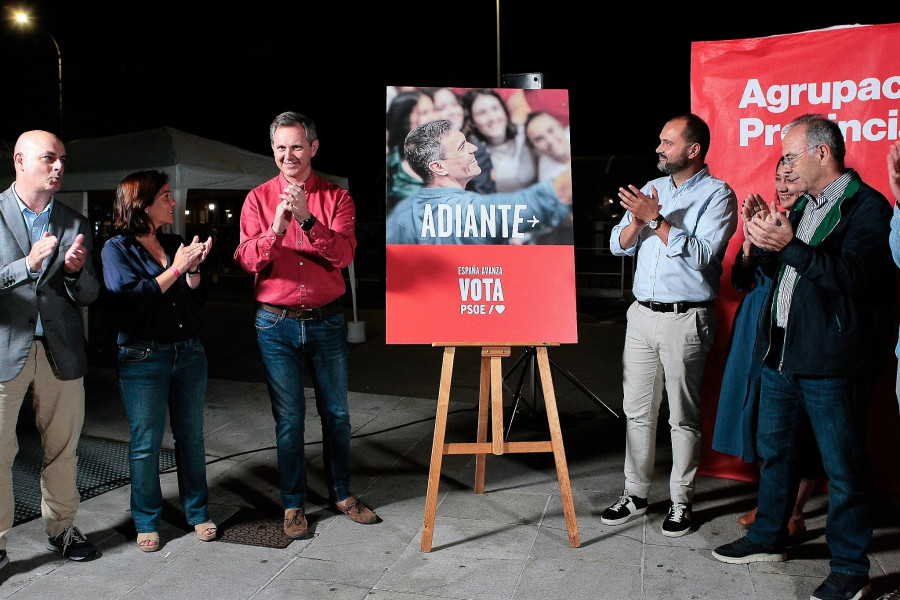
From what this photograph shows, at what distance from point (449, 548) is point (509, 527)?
372 millimetres

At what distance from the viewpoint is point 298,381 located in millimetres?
3562

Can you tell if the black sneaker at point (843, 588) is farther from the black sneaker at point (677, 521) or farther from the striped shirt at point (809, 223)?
the striped shirt at point (809, 223)

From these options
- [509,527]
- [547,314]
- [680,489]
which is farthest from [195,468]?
[680,489]

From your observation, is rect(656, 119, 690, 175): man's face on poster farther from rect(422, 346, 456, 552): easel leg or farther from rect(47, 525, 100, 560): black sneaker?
rect(47, 525, 100, 560): black sneaker

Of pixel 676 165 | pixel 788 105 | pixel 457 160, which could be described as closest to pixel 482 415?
pixel 457 160

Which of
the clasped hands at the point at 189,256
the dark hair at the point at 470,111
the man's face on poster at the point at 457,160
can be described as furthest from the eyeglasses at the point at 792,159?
the clasped hands at the point at 189,256

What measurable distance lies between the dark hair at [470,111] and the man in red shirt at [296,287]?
A: 0.67m

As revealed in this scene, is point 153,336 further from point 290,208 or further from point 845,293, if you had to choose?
point 845,293

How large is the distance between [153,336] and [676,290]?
241 cm

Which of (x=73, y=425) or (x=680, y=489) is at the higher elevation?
(x=73, y=425)

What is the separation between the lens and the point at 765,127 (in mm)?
3977

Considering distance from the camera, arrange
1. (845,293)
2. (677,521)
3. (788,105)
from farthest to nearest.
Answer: (788,105) < (677,521) < (845,293)

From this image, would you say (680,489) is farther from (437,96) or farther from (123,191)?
(123,191)

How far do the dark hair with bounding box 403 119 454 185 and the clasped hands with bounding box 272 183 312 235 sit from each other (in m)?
0.55
